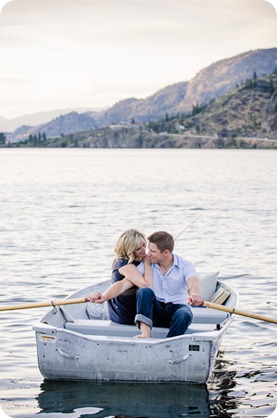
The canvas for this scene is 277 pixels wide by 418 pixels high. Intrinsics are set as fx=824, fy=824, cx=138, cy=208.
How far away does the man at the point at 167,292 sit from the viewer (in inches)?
391

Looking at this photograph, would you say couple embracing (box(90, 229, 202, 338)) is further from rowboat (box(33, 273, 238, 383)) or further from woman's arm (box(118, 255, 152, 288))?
rowboat (box(33, 273, 238, 383))

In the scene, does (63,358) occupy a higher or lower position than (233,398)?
higher

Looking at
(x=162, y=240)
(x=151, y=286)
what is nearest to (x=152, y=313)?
(x=151, y=286)

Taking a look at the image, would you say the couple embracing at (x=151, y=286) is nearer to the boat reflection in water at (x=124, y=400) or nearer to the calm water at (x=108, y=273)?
the boat reflection in water at (x=124, y=400)

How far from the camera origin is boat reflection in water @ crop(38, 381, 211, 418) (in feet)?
31.2

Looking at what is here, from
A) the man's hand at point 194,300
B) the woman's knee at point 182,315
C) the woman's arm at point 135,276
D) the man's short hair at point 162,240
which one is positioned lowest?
the woman's knee at point 182,315

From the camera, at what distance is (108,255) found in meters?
23.7

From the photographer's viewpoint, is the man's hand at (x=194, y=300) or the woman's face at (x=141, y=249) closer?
the man's hand at (x=194, y=300)

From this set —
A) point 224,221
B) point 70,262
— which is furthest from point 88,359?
point 224,221

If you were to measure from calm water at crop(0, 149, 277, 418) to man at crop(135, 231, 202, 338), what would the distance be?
791 millimetres

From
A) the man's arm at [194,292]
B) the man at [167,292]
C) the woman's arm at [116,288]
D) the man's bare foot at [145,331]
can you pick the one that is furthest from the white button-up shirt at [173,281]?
the man's bare foot at [145,331]

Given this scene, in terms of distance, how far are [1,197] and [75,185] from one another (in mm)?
15152

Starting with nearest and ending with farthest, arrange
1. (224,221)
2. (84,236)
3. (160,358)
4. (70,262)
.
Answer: (160,358) → (70,262) → (84,236) → (224,221)

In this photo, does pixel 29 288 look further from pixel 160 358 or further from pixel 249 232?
pixel 249 232
